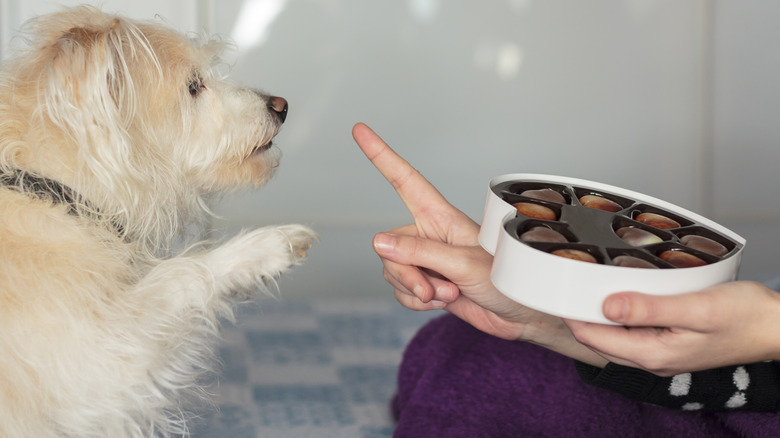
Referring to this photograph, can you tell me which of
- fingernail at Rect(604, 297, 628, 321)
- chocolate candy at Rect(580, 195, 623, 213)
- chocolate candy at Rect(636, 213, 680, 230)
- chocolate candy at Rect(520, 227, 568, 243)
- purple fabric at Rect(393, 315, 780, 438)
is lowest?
purple fabric at Rect(393, 315, 780, 438)

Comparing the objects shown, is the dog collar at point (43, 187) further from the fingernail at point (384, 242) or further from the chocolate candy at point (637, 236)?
the chocolate candy at point (637, 236)

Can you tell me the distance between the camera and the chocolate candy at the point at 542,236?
30.7 inches

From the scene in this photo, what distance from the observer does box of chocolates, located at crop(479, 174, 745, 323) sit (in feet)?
2.28

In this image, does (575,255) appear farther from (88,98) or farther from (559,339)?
(88,98)

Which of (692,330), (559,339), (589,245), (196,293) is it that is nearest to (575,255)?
(589,245)

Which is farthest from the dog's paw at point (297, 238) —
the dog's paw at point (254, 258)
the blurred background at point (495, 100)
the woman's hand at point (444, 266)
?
the blurred background at point (495, 100)

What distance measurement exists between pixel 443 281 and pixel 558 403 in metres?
0.35

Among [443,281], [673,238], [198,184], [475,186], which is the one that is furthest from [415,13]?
[673,238]

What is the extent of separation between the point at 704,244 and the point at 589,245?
15cm

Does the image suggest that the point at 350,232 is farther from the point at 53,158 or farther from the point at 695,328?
the point at 695,328

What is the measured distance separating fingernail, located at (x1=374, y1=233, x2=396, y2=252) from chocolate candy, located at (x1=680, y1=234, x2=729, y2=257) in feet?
1.22

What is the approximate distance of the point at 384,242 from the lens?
102cm

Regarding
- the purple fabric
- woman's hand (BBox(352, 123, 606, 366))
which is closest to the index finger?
woman's hand (BBox(352, 123, 606, 366))

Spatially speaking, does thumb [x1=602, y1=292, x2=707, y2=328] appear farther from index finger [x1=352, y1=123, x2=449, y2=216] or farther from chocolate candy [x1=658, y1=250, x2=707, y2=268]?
index finger [x1=352, y1=123, x2=449, y2=216]
